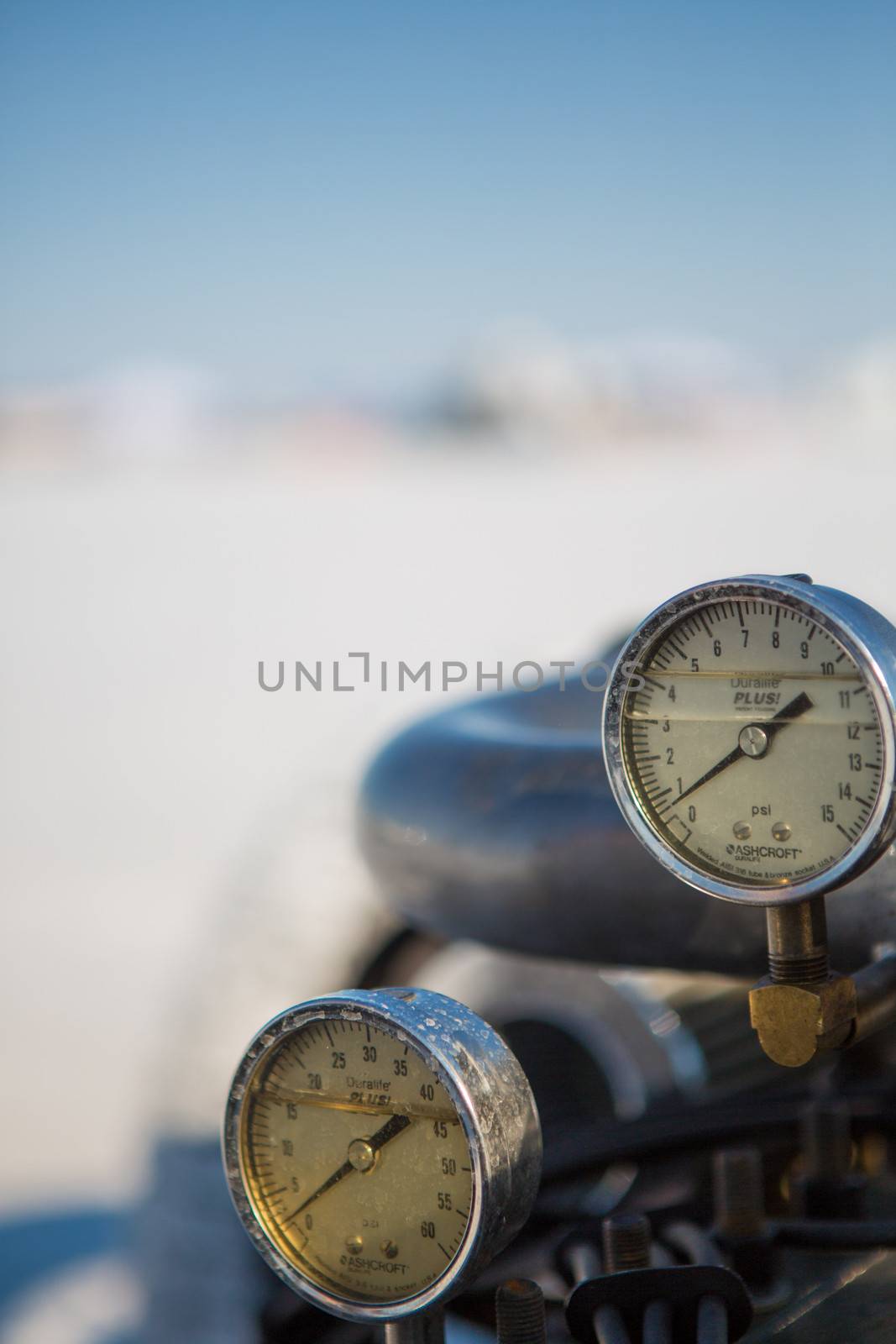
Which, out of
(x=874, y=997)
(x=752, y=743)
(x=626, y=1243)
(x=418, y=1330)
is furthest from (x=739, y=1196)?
(x=752, y=743)

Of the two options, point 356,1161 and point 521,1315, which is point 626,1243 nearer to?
point 521,1315

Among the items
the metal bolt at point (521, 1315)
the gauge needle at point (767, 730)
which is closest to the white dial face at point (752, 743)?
the gauge needle at point (767, 730)

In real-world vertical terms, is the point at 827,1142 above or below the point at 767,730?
below

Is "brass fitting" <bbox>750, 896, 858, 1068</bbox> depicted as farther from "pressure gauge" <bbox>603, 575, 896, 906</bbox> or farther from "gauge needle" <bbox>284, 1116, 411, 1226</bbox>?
"gauge needle" <bbox>284, 1116, 411, 1226</bbox>

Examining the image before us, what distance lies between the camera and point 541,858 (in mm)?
1413

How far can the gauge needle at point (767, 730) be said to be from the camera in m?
0.89

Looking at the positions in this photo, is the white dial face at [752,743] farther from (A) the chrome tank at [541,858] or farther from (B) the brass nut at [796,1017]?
(A) the chrome tank at [541,858]

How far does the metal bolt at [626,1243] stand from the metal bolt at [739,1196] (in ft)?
0.37

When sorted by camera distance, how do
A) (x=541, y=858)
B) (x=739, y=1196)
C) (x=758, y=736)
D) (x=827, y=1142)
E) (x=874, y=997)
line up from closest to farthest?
(x=758, y=736), (x=874, y=997), (x=739, y=1196), (x=827, y=1142), (x=541, y=858)

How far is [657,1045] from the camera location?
2018 mm

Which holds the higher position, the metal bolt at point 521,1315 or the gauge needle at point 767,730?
the gauge needle at point 767,730

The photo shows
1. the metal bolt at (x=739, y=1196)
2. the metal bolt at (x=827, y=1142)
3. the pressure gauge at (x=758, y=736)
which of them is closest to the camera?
the pressure gauge at (x=758, y=736)

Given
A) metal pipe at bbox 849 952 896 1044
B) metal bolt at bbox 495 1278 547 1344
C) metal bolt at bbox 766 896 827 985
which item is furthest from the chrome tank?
metal bolt at bbox 495 1278 547 1344

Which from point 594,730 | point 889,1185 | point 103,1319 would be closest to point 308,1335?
point 889,1185
